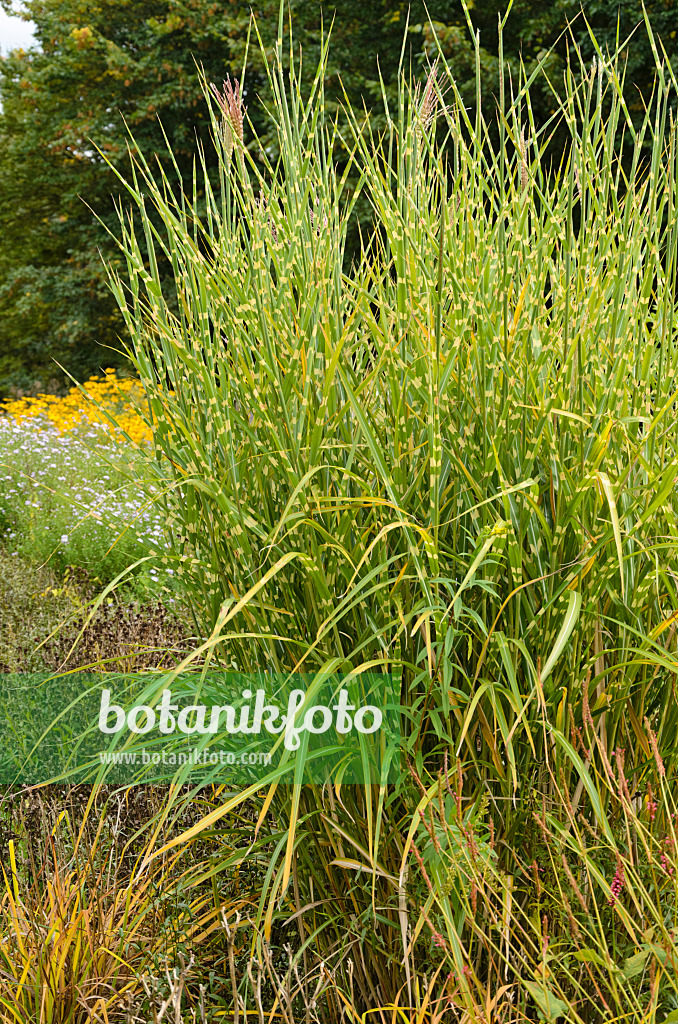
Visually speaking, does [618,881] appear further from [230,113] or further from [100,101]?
[100,101]

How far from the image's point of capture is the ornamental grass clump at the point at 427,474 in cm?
138

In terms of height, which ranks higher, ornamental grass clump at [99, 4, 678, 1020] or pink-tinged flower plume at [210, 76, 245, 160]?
pink-tinged flower plume at [210, 76, 245, 160]

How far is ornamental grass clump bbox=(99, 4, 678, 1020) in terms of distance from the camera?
138 centimetres

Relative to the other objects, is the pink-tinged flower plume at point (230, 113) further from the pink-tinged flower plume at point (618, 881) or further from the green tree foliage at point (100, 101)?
the green tree foliage at point (100, 101)

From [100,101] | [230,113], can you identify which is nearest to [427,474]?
[230,113]

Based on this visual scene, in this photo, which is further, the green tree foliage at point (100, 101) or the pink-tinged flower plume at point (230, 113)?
the green tree foliage at point (100, 101)

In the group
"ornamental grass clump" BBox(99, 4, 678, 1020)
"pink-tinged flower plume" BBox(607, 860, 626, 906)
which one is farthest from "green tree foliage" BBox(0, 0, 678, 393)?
"pink-tinged flower plume" BBox(607, 860, 626, 906)

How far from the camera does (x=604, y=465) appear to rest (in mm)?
1486

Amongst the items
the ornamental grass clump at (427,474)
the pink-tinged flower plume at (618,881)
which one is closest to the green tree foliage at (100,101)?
the ornamental grass clump at (427,474)

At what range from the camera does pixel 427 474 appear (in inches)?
60.2

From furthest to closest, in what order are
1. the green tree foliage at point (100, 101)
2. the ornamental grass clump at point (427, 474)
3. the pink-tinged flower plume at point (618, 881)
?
1. the green tree foliage at point (100, 101)
2. the ornamental grass clump at point (427, 474)
3. the pink-tinged flower plume at point (618, 881)

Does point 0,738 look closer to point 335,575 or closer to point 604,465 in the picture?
point 335,575

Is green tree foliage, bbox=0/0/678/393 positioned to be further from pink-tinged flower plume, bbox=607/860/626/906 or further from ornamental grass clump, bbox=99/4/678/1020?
pink-tinged flower plume, bbox=607/860/626/906

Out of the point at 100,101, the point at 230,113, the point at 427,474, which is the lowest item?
the point at 427,474
